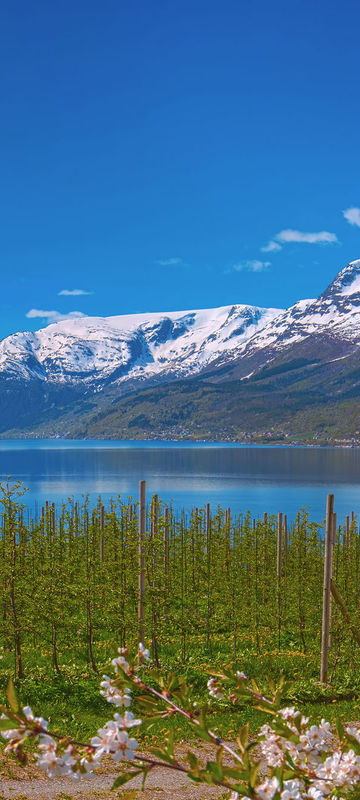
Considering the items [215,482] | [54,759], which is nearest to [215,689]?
[54,759]

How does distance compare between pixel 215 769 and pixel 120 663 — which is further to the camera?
pixel 120 663

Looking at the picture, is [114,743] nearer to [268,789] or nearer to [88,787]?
[268,789]

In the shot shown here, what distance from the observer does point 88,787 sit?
9547mm

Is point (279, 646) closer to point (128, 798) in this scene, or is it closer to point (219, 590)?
point (219, 590)

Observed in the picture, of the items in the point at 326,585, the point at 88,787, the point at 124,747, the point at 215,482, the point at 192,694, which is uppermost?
the point at 124,747

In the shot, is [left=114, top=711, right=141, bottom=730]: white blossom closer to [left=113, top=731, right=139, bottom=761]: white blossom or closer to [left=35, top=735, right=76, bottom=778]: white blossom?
[left=113, top=731, right=139, bottom=761]: white blossom

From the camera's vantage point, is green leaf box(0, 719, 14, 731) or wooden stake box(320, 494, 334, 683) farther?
wooden stake box(320, 494, 334, 683)

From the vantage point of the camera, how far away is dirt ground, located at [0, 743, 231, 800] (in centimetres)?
916

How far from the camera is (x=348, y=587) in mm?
22750

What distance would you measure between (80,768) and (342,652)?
18523 mm

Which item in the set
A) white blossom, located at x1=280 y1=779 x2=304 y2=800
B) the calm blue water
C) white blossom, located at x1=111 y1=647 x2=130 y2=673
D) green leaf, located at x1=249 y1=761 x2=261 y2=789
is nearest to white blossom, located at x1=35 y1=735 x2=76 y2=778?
white blossom, located at x1=111 y1=647 x2=130 y2=673

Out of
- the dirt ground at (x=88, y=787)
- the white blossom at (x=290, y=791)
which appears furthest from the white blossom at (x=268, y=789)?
the dirt ground at (x=88, y=787)

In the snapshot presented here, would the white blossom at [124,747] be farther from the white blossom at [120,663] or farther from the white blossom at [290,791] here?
the white blossom at [290,791]

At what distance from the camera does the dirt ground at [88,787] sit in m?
9.16
